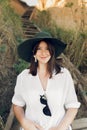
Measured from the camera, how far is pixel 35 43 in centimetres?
294

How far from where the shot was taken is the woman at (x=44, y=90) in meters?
2.85

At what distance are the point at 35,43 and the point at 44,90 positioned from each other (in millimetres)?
390

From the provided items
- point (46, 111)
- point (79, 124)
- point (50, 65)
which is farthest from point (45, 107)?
point (79, 124)

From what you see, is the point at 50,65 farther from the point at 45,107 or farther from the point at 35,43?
the point at 45,107

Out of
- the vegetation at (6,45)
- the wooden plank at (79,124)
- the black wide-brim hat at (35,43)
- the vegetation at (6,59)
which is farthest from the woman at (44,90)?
the vegetation at (6,45)

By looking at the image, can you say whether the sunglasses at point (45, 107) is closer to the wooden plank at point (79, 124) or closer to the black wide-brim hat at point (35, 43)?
the black wide-brim hat at point (35, 43)

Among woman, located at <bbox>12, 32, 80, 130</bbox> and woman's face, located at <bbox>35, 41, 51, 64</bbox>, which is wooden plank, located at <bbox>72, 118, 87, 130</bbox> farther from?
woman's face, located at <bbox>35, 41, 51, 64</bbox>

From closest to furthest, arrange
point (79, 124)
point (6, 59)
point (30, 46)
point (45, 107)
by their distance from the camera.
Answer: point (45, 107) < point (30, 46) < point (79, 124) < point (6, 59)

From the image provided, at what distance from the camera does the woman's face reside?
2.91m

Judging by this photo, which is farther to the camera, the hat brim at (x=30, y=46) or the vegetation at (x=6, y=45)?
the vegetation at (x=6, y=45)

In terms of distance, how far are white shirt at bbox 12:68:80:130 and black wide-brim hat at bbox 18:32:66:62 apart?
15 centimetres

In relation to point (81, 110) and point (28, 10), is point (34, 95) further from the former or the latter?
point (28, 10)

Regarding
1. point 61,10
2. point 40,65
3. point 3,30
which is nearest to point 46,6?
point 61,10

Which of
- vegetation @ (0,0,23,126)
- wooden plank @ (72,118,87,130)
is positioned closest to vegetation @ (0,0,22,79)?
vegetation @ (0,0,23,126)
